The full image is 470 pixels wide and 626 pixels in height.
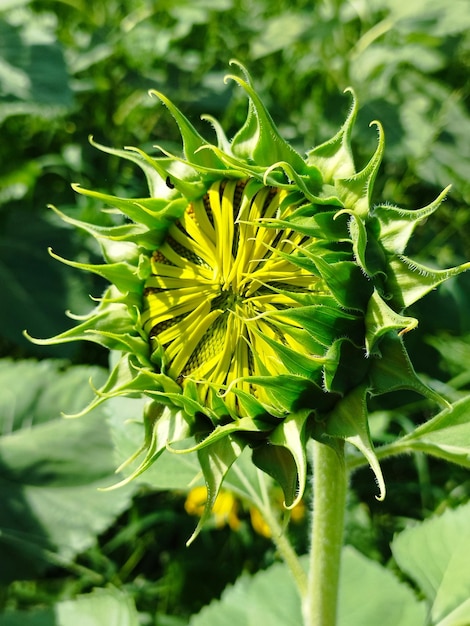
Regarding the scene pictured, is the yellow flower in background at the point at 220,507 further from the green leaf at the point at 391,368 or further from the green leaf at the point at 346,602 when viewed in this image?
the green leaf at the point at 391,368

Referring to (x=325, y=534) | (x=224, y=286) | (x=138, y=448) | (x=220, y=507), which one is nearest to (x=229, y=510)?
(x=220, y=507)

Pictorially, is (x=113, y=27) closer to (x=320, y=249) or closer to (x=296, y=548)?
(x=296, y=548)

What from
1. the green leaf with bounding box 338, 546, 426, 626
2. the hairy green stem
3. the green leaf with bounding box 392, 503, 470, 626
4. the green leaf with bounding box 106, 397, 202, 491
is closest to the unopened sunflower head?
the hairy green stem

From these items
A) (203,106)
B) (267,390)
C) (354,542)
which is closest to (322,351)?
(267,390)

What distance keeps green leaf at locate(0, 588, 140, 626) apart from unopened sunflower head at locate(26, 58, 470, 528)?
0.75m

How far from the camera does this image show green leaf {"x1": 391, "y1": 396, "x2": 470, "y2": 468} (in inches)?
56.0

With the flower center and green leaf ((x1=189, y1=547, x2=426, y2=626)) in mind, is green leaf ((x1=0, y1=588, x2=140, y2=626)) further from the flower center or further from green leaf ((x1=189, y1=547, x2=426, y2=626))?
the flower center

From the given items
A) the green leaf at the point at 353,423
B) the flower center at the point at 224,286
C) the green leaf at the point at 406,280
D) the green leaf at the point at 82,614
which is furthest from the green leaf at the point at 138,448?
the green leaf at the point at 406,280

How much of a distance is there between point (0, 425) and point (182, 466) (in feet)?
3.45

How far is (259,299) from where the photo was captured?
1.32 meters

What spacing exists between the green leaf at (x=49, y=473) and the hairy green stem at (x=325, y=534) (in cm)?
89

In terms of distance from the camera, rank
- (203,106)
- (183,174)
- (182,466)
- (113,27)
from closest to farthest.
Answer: (183,174) < (182,466) < (203,106) < (113,27)

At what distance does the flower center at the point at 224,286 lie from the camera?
1.32 metres

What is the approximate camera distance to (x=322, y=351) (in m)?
1.29
